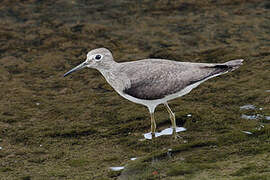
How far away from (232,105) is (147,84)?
187 cm

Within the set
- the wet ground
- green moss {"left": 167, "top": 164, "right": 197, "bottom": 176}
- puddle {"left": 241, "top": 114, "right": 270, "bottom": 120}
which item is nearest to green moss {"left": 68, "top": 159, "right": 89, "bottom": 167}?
the wet ground

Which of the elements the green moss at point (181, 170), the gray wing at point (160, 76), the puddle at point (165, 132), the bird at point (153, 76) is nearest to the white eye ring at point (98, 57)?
the bird at point (153, 76)

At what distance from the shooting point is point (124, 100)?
9.87 metres

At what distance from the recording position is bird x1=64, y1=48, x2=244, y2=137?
814cm

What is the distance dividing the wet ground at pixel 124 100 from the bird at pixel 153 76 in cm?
76

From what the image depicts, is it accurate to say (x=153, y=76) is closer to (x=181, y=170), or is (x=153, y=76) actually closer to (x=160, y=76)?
(x=160, y=76)

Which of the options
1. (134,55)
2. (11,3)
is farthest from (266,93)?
(11,3)

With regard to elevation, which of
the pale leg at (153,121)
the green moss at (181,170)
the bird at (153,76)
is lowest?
the green moss at (181,170)

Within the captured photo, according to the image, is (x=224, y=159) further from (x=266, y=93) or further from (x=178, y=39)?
(x=178, y=39)

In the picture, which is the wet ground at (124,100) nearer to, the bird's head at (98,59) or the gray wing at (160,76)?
the gray wing at (160,76)

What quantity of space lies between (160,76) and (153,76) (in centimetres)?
12

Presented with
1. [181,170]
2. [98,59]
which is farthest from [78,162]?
[98,59]

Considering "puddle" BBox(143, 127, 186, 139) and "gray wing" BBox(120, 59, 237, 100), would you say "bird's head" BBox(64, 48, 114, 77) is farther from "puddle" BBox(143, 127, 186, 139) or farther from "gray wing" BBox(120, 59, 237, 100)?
"puddle" BBox(143, 127, 186, 139)

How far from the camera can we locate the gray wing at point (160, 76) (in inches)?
320
